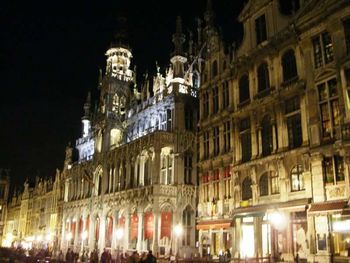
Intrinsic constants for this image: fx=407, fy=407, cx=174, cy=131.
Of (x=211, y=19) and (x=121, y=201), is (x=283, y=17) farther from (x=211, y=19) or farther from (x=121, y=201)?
(x=121, y=201)

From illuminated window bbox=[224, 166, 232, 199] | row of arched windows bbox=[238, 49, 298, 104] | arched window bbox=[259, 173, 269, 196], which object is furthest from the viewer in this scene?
illuminated window bbox=[224, 166, 232, 199]

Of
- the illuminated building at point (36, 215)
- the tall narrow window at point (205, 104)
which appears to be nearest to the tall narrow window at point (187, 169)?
the tall narrow window at point (205, 104)

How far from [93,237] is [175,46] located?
26.3m

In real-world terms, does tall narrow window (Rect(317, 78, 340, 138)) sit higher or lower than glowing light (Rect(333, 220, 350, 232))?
higher

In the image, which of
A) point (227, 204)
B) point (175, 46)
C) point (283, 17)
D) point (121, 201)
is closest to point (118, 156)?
point (121, 201)

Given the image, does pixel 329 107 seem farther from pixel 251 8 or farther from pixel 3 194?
pixel 3 194

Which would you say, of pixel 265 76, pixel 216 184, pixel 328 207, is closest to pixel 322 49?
pixel 265 76

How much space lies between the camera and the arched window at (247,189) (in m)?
31.0

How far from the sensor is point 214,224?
34375 millimetres

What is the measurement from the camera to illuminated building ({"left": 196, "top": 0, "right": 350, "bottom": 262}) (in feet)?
78.6

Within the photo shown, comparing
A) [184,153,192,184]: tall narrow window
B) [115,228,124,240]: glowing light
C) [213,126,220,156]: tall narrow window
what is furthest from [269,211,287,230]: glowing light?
[115,228,124,240]: glowing light

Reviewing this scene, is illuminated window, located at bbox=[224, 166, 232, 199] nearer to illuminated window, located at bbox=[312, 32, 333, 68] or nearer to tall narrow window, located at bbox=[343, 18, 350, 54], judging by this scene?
illuminated window, located at bbox=[312, 32, 333, 68]

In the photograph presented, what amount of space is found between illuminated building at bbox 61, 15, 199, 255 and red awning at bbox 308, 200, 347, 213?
18.0 metres

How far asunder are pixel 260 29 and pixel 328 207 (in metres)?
15.7
